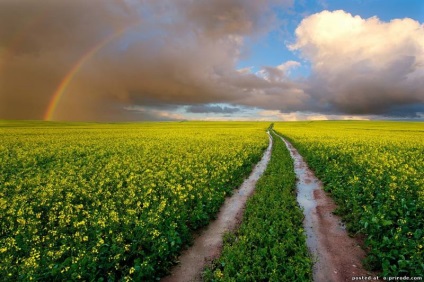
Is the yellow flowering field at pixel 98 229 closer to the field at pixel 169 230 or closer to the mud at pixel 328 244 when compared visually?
the field at pixel 169 230

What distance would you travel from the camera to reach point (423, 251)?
279 inches

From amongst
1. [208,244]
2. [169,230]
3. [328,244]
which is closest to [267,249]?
[208,244]

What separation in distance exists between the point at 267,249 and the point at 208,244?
2205 millimetres

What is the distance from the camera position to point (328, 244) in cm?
904

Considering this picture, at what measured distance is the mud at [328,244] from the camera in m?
7.46

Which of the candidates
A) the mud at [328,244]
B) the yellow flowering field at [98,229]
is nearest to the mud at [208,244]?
the yellow flowering field at [98,229]

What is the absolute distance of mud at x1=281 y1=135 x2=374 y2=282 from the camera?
7.46 metres

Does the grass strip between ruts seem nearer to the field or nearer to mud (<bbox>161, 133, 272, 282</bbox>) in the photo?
the field

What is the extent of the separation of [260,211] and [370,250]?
13.3 feet

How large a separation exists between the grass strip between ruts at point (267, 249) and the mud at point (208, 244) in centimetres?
41

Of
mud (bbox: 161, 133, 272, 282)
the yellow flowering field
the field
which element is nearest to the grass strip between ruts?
the field

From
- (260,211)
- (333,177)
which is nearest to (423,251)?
(260,211)

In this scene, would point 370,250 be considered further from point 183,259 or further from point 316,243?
point 183,259

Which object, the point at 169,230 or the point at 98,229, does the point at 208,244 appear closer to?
the point at 169,230
